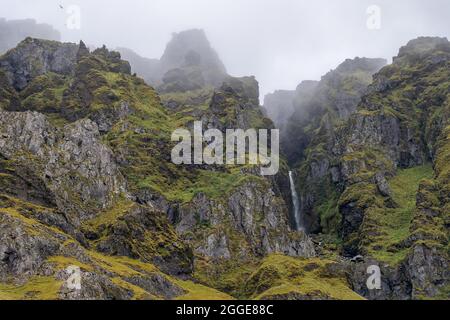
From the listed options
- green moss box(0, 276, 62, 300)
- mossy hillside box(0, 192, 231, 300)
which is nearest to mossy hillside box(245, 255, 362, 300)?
mossy hillside box(0, 192, 231, 300)

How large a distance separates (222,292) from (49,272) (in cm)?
6036

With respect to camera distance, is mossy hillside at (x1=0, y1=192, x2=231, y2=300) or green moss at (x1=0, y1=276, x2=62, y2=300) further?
mossy hillside at (x1=0, y1=192, x2=231, y2=300)

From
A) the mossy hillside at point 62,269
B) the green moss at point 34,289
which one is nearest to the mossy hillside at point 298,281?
the mossy hillside at point 62,269

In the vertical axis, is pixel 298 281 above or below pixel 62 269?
below

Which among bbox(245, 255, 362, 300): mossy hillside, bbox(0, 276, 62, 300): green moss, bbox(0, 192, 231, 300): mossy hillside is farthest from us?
bbox(245, 255, 362, 300): mossy hillside

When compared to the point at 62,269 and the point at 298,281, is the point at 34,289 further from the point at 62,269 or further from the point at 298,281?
the point at 298,281

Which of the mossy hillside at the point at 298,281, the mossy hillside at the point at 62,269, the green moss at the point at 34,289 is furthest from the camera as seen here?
the mossy hillside at the point at 298,281

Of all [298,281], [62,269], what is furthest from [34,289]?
[298,281]

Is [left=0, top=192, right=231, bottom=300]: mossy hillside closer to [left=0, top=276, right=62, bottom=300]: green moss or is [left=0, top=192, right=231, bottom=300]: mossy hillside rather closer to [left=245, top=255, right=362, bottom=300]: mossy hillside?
Result: [left=0, top=276, right=62, bottom=300]: green moss

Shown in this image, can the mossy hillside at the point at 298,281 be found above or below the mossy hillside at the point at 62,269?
below

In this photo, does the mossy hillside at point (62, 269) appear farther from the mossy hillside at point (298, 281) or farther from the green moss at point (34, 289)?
the mossy hillside at point (298, 281)

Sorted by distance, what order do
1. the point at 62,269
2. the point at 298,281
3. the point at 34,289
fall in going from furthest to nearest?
the point at 298,281 < the point at 62,269 < the point at 34,289
